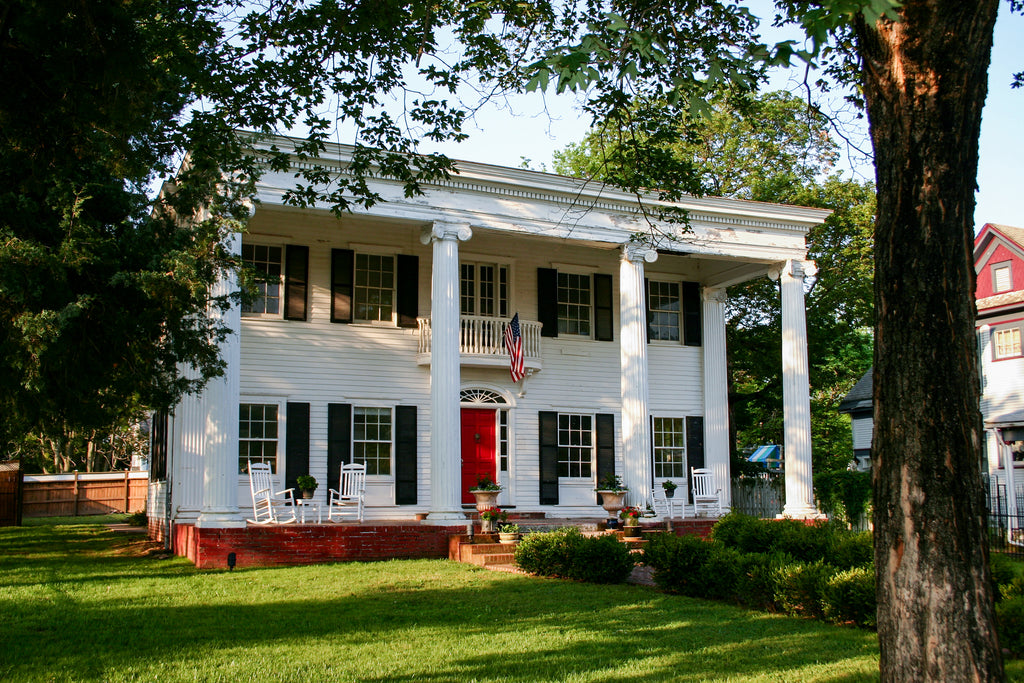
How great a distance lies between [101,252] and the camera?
11406 millimetres

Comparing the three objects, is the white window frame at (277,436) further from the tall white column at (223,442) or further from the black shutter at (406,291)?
the black shutter at (406,291)

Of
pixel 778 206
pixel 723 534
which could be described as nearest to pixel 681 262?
pixel 778 206

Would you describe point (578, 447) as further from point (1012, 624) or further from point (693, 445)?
point (1012, 624)

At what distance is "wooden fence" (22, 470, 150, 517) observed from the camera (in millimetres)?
33219

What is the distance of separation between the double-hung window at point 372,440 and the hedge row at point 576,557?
20.0ft

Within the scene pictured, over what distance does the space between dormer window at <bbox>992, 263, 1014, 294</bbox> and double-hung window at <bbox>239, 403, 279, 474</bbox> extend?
22123mm

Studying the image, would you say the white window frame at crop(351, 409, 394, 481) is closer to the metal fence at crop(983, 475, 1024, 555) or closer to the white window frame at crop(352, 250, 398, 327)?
the white window frame at crop(352, 250, 398, 327)

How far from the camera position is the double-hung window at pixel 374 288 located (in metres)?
19.8

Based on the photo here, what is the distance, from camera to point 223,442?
15.6 metres

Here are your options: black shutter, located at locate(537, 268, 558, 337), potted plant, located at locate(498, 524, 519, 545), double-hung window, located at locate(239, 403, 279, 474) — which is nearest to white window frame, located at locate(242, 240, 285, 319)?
double-hung window, located at locate(239, 403, 279, 474)

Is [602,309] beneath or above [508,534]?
above

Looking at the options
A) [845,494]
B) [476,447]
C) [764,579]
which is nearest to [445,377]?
[476,447]

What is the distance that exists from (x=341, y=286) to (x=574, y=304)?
5.77 m

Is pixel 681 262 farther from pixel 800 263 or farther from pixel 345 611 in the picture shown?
pixel 345 611
